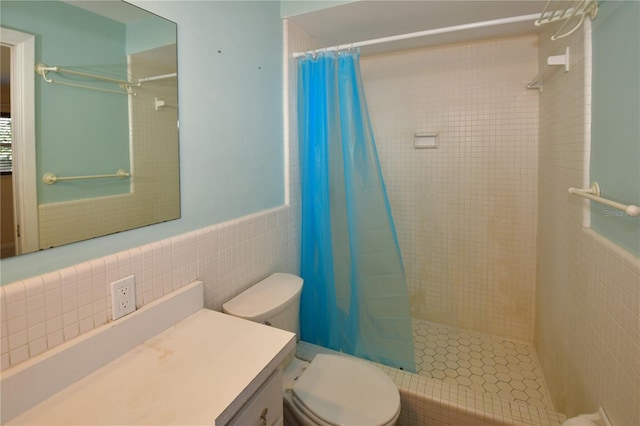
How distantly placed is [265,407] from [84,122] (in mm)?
1026

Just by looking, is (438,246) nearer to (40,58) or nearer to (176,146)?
(176,146)

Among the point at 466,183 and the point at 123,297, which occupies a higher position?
the point at 466,183

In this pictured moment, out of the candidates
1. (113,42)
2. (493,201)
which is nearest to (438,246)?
(493,201)

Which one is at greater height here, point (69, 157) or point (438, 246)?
point (69, 157)

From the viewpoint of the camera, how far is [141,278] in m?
1.08

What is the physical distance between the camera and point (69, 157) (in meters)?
0.95

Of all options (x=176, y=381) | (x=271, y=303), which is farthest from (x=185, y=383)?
(x=271, y=303)

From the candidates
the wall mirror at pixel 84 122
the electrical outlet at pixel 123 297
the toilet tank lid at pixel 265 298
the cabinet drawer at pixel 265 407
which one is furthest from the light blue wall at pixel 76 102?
the cabinet drawer at pixel 265 407

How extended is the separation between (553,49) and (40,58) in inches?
89.8

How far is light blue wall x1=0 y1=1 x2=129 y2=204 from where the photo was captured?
870mm

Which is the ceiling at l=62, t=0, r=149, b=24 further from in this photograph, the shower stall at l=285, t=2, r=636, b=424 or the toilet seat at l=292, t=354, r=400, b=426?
the toilet seat at l=292, t=354, r=400, b=426

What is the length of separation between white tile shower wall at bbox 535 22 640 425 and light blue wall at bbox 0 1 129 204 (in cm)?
164

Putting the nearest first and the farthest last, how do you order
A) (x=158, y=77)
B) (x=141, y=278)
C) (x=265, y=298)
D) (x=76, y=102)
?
(x=76, y=102)
(x=141, y=278)
(x=158, y=77)
(x=265, y=298)

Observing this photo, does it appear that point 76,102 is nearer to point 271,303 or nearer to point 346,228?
point 271,303
